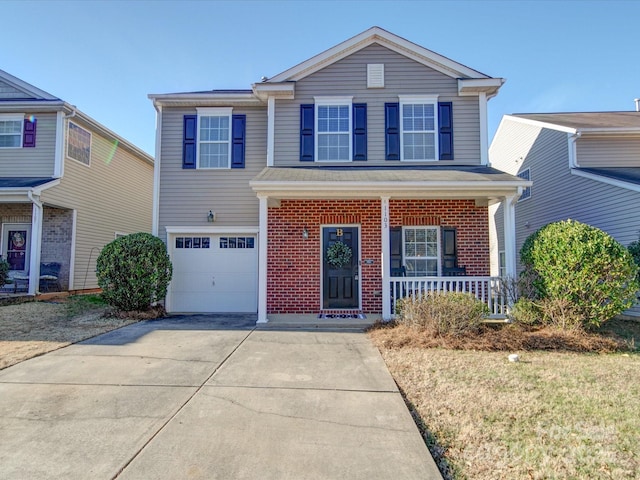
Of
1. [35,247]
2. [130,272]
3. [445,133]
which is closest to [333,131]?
[445,133]

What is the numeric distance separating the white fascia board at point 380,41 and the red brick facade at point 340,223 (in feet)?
11.1

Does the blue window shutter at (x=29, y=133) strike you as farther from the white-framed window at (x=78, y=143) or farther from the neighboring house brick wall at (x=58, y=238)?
the neighboring house brick wall at (x=58, y=238)

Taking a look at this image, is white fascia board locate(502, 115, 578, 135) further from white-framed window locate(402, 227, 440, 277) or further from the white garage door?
the white garage door

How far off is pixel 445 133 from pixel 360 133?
217 cm

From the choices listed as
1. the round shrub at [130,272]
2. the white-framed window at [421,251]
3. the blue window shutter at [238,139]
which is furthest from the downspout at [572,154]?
the round shrub at [130,272]

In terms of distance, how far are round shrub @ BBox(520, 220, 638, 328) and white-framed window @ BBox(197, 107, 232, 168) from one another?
25.9 ft

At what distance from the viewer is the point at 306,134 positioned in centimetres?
936

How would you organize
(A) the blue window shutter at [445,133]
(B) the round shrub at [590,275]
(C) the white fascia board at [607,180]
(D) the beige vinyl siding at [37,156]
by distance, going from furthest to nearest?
1. (D) the beige vinyl siding at [37,156]
2. (A) the blue window shutter at [445,133]
3. (C) the white fascia board at [607,180]
4. (B) the round shrub at [590,275]

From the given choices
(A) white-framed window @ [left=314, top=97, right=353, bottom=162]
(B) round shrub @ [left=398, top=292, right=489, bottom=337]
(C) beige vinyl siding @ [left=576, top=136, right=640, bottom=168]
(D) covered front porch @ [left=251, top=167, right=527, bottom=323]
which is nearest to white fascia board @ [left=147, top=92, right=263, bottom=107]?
(A) white-framed window @ [left=314, top=97, right=353, bottom=162]

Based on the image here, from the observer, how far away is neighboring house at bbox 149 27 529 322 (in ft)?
29.1

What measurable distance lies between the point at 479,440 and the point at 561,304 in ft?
14.2

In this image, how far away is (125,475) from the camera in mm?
2504

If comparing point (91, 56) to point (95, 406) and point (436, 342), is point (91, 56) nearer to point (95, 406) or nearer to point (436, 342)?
point (95, 406)

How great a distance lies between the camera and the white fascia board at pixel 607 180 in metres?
8.51
